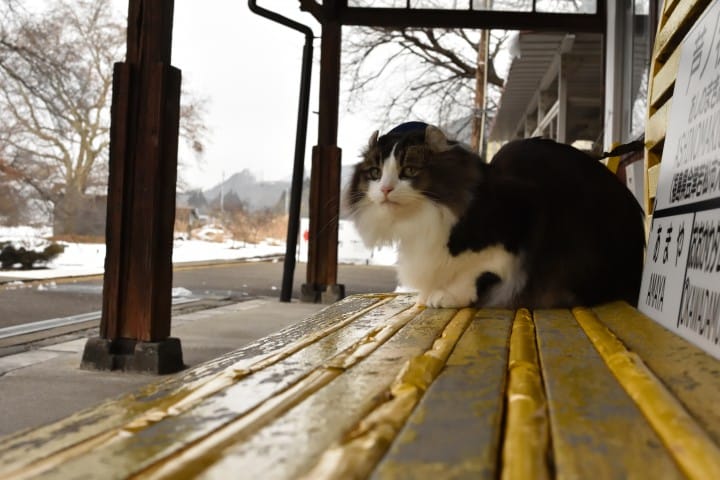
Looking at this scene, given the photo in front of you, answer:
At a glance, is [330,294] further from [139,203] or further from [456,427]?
[456,427]

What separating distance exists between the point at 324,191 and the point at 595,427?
5.19 metres

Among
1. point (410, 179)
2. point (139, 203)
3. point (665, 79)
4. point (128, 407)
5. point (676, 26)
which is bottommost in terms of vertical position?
point (128, 407)

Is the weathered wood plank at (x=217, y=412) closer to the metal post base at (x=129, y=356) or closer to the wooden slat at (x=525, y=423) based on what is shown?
the wooden slat at (x=525, y=423)

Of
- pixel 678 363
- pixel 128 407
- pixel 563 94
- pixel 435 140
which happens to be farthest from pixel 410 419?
pixel 563 94

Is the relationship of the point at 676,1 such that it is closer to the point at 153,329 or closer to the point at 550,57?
the point at 153,329

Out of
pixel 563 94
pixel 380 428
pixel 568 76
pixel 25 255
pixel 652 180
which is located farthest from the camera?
pixel 568 76

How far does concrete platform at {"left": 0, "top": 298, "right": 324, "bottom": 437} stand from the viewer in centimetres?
218

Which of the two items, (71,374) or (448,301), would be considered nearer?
(448,301)

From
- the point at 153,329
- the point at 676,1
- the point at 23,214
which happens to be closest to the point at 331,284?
the point at 23,214

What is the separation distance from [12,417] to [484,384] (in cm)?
186

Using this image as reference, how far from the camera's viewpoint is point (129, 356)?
278 cm

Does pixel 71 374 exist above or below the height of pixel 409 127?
below

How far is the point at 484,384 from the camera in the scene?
731 millimetres

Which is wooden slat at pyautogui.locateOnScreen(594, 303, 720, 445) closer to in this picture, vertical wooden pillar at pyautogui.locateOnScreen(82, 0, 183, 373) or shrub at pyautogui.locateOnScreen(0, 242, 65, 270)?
vertical wooden pillar at pyautogui.locateOnScreen(82, 0, 183, 373)
